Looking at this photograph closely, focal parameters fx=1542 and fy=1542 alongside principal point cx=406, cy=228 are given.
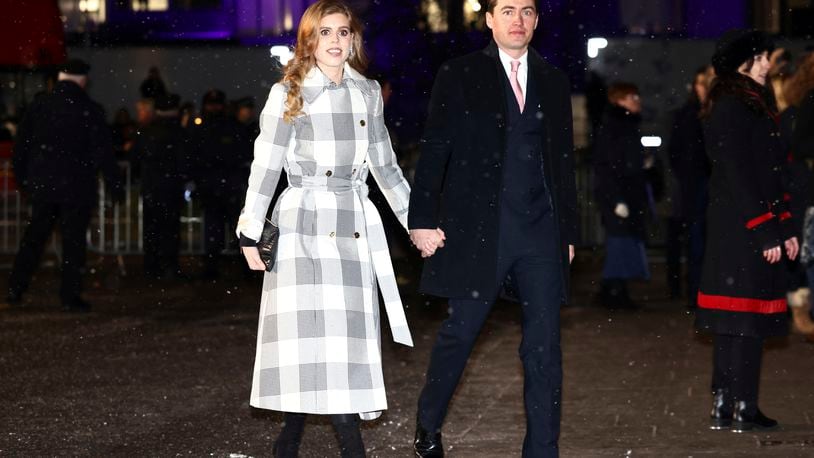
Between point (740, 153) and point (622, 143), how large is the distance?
5.42 meters

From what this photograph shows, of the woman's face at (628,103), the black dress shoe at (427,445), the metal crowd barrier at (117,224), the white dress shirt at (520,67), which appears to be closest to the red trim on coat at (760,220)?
the white dress shirt at (520,67)

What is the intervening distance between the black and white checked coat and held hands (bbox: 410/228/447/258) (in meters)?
0.36

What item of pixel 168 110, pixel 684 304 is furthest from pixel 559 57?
pixel 684 304

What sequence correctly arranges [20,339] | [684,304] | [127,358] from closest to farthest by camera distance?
1. [127,358]
2. [20,339]
3. [684,304]

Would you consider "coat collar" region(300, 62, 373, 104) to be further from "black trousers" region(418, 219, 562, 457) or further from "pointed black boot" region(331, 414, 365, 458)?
"pointed black boot" region(331, 414, 365, 458)

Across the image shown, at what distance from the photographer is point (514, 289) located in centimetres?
643

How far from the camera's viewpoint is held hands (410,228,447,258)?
248 inches

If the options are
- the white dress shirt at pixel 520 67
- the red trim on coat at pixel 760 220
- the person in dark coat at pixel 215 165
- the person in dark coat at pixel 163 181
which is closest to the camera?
the white dress shirt at pixel 520 67

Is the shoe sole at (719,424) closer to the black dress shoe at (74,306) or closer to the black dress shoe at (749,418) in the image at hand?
the black dress shoe at (749,418)

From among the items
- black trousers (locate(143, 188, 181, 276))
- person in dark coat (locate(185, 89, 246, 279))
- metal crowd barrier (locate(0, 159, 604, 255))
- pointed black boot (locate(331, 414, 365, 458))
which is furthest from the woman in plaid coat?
metal crowd barrier (locate(0, 159, 604, 255))

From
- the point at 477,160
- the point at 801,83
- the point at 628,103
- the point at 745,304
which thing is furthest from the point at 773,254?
the point at 628,103

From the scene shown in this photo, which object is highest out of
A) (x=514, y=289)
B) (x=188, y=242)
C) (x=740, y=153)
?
(x=740, y=153)

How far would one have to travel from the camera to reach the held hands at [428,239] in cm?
631

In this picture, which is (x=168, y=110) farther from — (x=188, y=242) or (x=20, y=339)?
(x=20, y=339)
